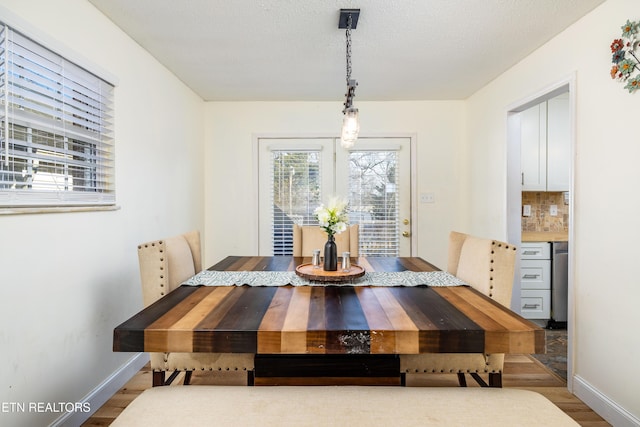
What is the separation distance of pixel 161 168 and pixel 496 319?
2595 millimetres

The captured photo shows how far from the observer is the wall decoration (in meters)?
1.65

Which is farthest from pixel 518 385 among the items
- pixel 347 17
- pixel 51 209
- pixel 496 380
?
pixel 51 209

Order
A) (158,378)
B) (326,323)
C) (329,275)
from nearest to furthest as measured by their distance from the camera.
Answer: (326,323), (158,378), (329,275)

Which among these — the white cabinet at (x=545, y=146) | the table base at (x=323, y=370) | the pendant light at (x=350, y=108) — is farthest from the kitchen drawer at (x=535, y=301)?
the pendant light at (x=350, y=108)

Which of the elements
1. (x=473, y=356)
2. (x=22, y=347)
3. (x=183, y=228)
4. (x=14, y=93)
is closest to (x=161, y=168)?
(x=183, y=228)

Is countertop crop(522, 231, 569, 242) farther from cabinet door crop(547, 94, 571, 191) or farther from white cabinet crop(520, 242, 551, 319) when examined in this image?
cabinet door crop(547, 94, 571, 191)

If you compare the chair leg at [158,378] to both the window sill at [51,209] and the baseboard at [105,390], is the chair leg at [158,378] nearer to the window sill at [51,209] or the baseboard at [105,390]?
the baseboard at [105,390]

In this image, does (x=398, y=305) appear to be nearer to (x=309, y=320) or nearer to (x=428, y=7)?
(x=309, y=320)

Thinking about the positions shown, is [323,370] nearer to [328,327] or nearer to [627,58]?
[328,327]

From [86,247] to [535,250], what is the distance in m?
3.58

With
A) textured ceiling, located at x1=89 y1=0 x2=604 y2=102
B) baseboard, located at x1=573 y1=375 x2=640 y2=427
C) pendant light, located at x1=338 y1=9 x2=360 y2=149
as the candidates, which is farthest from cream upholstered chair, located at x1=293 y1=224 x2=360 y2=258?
baseboard, located at x1=573 y1=375 x2=640 y2=427

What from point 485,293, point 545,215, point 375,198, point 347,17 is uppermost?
point 347,17

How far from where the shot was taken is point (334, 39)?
7.33 feet

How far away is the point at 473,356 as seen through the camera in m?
1.53
